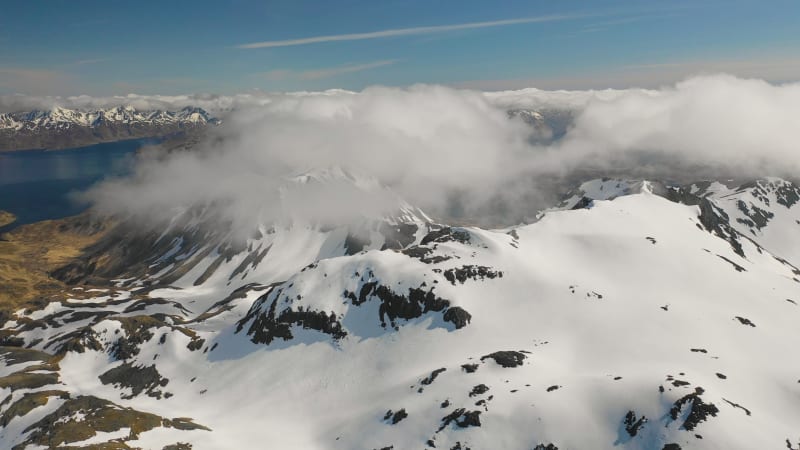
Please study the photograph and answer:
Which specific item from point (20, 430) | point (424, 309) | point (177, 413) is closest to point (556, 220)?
point (424, 309)

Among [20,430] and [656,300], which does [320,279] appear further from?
[656,300]

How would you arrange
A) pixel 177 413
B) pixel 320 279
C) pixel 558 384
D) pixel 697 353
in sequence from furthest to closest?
pixel 320 279 → pixel 177 413 → pixel 697 353 → pixel 558 384

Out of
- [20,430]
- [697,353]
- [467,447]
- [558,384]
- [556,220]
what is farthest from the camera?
[556,220]

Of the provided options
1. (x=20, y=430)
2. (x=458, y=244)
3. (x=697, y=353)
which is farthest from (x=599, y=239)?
(x=20, y=430)

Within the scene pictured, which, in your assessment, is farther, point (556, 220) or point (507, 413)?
point (556, 220)

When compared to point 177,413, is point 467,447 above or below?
above

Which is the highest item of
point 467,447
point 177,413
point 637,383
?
point 637,383
